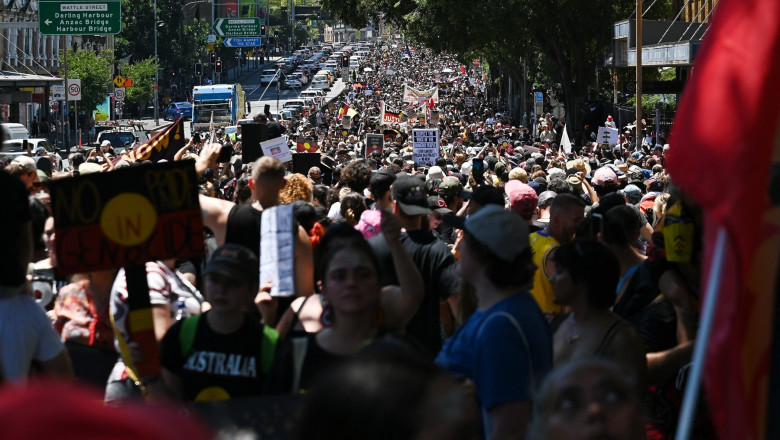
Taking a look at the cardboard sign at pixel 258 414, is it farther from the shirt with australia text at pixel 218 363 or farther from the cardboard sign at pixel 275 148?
the cardboard sign at pixel 275 148

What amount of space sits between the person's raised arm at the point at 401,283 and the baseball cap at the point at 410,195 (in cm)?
91

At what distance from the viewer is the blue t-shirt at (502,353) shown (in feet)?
12.7

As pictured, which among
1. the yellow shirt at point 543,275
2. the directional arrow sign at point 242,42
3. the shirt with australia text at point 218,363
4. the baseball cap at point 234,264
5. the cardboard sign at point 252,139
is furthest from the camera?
the directional arrow sign at point 242,42

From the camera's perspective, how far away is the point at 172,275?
226 inches

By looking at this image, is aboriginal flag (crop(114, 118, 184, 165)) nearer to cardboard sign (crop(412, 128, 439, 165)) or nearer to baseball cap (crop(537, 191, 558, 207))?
baseball cap (crop(537, 191, 558, 207))

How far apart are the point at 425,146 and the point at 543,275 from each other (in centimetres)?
1464

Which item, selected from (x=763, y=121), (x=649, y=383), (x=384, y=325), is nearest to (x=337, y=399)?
(x=763, y=121)

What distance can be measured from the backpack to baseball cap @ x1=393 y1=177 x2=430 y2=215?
6.19ft

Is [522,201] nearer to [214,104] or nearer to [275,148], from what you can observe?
[275,148]

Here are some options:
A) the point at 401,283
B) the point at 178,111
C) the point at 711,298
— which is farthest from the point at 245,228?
the point at 178,111

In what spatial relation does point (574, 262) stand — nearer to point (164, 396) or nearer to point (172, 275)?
point (164, 396)

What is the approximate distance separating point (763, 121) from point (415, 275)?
262 cm

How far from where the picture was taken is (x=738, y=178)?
272 centimetres

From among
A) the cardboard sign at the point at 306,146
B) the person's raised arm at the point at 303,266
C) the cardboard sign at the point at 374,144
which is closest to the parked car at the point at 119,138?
the cardboard sign at the point at 306,146
